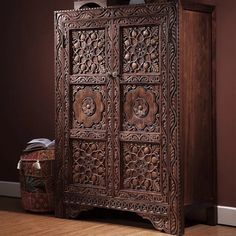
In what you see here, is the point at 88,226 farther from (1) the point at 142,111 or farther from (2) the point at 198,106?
(2) the point at 198,106

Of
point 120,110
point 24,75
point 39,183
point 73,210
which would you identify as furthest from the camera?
point 24,75

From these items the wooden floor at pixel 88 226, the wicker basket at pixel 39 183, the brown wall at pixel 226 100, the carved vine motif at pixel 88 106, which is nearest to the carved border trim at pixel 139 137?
the carved vine motif at pixel 88 106

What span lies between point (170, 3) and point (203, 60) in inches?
19.7

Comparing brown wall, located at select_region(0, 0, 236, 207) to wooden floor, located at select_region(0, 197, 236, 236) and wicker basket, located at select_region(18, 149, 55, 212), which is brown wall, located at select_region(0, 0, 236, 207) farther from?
wooden floor, located at select_region(0, 197, 236, 236)

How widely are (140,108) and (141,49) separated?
394 mm

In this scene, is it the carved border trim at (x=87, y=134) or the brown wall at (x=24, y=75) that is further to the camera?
the brown wall at (x=24, y=75)

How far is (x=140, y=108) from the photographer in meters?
4.58

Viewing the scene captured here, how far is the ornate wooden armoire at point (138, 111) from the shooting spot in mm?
4441

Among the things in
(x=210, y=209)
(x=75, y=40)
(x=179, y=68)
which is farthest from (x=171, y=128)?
(x=75, y=40)

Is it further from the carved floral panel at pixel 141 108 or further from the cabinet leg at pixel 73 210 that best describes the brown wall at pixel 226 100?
the cabinet leg at pixel 73 210

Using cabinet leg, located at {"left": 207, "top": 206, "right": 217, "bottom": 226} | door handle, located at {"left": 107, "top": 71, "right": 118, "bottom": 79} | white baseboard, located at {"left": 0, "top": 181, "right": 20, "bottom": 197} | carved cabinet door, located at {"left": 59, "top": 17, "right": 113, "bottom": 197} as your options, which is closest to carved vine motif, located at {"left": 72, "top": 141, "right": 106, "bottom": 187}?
carved cabinet door, located at {"left": 59, "top": 17, "right": 113, "bottom": 197}

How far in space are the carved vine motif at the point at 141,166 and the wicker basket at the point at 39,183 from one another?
74cm

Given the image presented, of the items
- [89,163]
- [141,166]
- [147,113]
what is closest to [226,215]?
[141,166]

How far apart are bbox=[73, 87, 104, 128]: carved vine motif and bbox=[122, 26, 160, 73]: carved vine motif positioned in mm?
311
